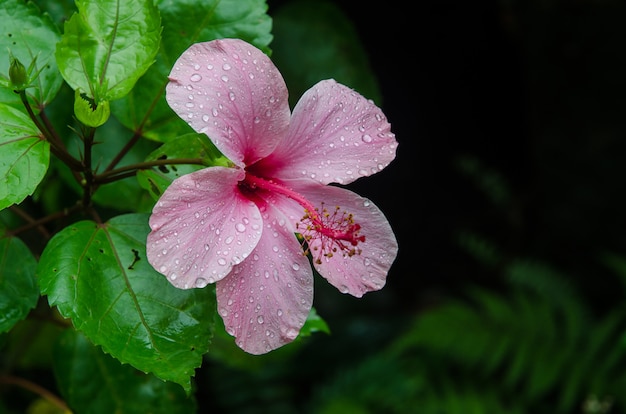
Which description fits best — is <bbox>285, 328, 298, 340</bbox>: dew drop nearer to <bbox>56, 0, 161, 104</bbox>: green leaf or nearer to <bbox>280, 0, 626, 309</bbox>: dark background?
<bbox>56, 0, 161, 104</bbox>: green leaf

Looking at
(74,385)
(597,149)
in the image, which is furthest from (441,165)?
(74,385)

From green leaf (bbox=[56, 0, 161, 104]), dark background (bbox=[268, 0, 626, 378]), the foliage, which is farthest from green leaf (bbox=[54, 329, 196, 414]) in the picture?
dark background (bbox=[268, 0, 626, 378])

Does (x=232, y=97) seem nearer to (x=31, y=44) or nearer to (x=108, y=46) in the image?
(x=108, y=46)

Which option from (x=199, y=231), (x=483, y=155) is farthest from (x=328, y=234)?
(x=483, y=155)

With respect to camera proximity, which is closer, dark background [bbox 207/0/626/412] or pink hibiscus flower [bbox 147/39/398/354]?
pink hibiscus flower [bbox 147/39/398/354]

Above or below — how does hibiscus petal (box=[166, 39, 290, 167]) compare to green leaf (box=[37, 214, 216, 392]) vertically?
above

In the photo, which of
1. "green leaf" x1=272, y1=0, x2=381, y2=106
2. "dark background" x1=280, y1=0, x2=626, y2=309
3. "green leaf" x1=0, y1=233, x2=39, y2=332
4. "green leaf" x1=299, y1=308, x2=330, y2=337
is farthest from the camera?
"dark background" x1=280, y1=0, x2=626, y2=309

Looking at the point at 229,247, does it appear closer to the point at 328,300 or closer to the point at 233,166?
the point at 233,166
